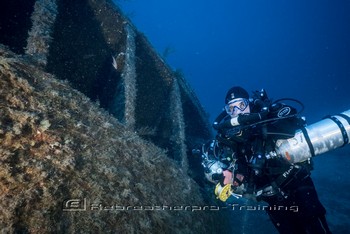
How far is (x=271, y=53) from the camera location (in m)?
126

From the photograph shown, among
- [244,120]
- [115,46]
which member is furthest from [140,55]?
[244,120]

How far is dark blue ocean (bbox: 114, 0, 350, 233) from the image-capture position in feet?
48.5

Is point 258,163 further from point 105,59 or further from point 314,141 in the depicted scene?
point 105,59

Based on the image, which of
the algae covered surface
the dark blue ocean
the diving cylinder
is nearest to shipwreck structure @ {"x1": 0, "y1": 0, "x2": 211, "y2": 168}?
the algae covered surface

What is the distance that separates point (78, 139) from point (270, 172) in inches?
115

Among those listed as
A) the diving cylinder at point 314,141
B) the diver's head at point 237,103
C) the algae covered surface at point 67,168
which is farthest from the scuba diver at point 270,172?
the algae covered surface at point 67,168

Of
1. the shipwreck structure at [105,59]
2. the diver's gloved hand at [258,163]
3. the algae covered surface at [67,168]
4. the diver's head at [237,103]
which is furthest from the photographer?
the diver's head at [237,103]

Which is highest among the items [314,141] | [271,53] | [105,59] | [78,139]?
[271,53]

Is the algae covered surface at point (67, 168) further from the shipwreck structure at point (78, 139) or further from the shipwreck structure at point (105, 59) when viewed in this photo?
the shipwreck structure at point (105, 59)

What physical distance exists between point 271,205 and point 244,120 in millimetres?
1605

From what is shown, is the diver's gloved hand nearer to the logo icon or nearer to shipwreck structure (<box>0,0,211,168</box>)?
shipwreck structure (<box>0,0,211,168</box>)

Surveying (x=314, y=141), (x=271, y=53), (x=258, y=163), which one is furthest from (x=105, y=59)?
(x=271, y=53)

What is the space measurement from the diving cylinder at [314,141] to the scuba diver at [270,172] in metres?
0.11

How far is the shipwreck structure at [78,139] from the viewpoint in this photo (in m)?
1.79
